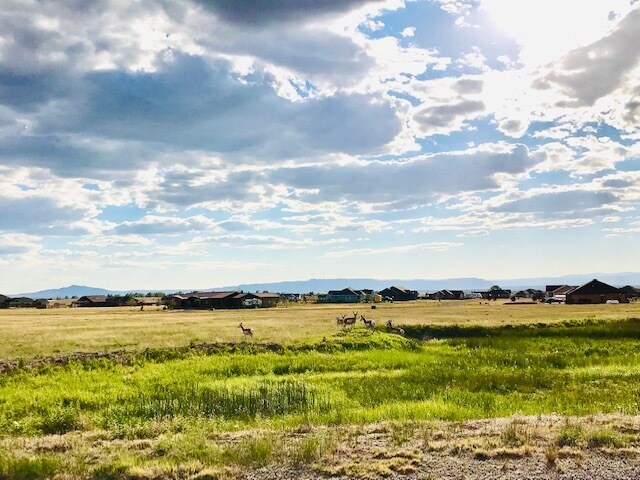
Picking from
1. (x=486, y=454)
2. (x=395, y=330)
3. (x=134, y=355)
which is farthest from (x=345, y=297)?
(x=486, y=454)

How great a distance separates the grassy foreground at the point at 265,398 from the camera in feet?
45.6

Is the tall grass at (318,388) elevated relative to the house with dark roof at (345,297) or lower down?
lower down

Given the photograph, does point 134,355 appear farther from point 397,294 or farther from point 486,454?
point 397,294

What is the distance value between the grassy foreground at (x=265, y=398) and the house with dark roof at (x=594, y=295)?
77.2 m

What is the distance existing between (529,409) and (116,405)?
1647 centimetres

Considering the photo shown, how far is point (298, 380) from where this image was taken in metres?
28.1

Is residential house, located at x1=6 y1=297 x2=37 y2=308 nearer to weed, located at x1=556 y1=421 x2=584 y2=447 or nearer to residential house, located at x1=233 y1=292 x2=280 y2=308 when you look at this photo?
residential house, located at x1=233 y1=292 x2=280 y2=308

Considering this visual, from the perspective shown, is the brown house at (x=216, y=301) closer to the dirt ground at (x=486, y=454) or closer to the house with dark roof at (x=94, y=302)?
the house with dark roof at (x=94, y=302)

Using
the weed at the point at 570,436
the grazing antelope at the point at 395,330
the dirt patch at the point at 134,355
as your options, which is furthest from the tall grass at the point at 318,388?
the grazing antelope at the point at 395,330

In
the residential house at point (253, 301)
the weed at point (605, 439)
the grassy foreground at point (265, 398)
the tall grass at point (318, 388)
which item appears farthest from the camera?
the residential house at point (253, 301)

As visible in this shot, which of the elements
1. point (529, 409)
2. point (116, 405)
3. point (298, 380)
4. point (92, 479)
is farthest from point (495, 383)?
point (92, 479)

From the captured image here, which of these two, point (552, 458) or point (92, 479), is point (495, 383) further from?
point (92, 479)

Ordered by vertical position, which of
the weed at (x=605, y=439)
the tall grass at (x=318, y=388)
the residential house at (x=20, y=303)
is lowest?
the tall grass at (x=318, y=388)

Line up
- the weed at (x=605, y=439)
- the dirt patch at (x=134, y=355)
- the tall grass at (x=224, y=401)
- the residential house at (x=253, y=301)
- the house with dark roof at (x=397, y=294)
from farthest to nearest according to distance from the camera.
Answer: the house with dark roof at (x=397, y=294)
the residential house at (x=253, y=301)
the dirt patch at (x=134, y=355)
the tall grass at (x=224, y=401)
the weed at (x=605, y=439)
